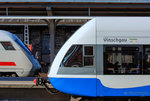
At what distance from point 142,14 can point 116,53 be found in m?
8.89

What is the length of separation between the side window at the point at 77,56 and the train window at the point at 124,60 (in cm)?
53

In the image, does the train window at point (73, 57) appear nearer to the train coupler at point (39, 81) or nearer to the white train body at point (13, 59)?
the train coupler at point (39, 81)

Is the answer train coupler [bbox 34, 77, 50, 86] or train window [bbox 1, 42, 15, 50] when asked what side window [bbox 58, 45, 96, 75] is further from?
train window [bbox 1, 42, 15, 50]

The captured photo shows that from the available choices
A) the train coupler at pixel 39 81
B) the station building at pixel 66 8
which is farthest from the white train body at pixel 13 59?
the train coupler at pixel 39 81

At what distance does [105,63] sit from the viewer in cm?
535

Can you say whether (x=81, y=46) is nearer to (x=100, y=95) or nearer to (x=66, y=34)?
(x=100, y=95)

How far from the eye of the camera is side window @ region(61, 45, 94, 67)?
17.7 ft

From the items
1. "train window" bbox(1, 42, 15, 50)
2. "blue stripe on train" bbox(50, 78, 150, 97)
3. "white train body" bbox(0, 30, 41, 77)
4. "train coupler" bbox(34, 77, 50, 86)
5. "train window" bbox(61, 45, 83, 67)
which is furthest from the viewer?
"train window" bbox(1, 42, 15, 50)

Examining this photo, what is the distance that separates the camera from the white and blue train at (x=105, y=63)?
5.32 m

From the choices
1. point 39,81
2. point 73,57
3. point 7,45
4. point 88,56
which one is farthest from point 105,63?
point 7,45

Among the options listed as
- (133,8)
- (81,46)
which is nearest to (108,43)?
(81,46)

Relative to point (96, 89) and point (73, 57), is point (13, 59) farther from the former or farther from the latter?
point (96, 89)

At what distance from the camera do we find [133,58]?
5391 millimetres

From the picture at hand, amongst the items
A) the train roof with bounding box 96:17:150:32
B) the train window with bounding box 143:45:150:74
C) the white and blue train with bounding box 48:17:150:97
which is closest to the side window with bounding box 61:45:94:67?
the white and blue train with bounding box 48:17:150:97
